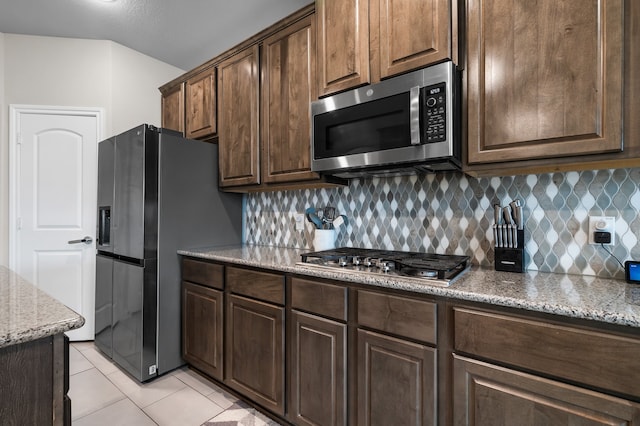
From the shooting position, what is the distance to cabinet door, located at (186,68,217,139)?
8.82ft

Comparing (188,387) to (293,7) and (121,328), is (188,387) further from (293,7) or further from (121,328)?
(293,7)

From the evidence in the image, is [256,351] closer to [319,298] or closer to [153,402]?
[319,298]

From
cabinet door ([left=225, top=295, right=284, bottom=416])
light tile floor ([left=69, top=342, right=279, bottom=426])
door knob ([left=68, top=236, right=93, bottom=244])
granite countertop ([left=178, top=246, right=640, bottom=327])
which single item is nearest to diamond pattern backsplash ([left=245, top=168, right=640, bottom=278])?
granite countertop ([left=178, top=246, right=640, bottom=327])

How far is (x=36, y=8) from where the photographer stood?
261 centimetres

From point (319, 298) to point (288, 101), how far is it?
1.32 meters

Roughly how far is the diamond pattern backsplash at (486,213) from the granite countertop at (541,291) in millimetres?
121

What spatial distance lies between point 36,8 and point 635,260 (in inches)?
167

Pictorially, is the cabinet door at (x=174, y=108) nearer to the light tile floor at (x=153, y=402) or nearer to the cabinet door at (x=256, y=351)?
the cabinet door at (x=256, y=351)

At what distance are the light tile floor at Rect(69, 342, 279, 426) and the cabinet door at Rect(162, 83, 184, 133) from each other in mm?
2082

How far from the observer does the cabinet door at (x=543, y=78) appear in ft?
3.75

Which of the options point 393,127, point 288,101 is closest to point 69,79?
point 288,101

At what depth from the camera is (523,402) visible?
1.06 metres

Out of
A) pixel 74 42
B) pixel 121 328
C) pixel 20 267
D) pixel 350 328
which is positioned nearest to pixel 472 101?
pixel 350 328

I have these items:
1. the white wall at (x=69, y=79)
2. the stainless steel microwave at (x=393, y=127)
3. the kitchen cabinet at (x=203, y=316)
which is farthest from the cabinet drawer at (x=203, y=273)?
the white wall at (x=69, y=79)
